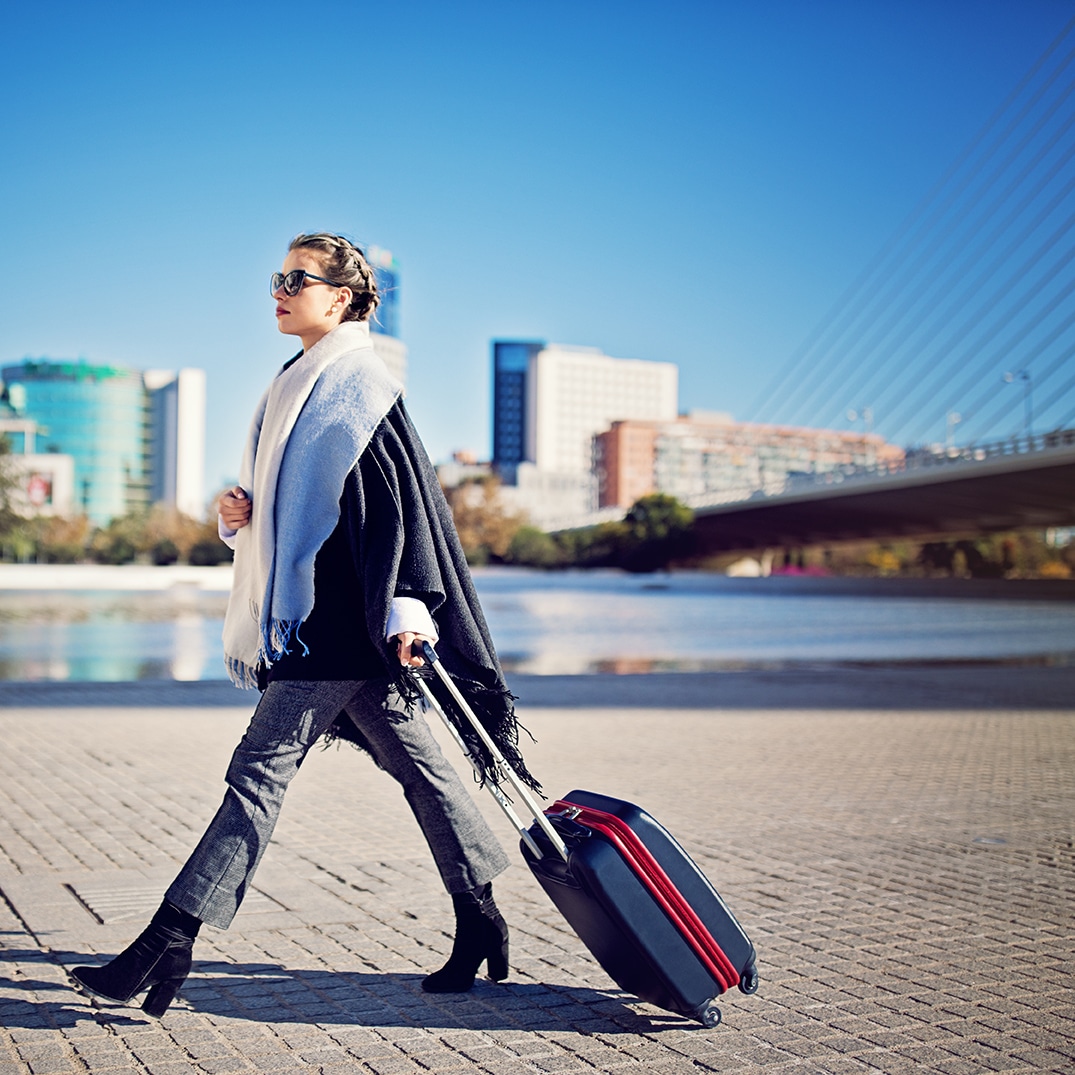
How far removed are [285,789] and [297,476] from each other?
0.74 m

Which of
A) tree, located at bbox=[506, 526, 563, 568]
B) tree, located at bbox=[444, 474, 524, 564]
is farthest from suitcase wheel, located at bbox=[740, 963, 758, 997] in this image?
tree, located at bbox=[506, 526, 563, 568]

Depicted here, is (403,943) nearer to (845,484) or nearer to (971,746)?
(971,746)

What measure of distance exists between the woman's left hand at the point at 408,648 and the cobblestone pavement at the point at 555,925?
83 centimetres

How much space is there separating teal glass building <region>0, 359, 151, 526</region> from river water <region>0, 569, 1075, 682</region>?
11569 centimetres

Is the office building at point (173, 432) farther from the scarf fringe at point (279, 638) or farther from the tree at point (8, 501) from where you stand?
the scarf fringe at point (279, 638)

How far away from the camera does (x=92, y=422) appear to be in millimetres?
156875

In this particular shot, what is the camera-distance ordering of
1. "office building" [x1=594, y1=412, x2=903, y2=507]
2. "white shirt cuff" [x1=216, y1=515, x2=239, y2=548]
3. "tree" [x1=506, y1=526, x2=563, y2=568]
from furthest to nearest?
"office building" [x1=594, y1=412, x2=903, y2=507], "tree" [x1=506, y1=526, x2=563, y2=568], "white shirt cuff" [x1=216, y1=515, x2=239, y2=548]

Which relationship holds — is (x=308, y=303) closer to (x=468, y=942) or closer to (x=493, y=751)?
(x=493, y=751)

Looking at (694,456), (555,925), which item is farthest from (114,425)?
(555,925)

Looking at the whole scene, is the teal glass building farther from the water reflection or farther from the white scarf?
the white scarf

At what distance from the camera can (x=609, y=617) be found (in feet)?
110

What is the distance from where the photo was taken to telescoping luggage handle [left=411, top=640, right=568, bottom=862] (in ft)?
9.52

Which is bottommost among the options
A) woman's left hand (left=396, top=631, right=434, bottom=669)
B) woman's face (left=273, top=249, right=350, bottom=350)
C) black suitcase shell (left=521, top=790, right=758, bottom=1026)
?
black suitcase shell (left=521, top=790, right=758, bottom=1026)

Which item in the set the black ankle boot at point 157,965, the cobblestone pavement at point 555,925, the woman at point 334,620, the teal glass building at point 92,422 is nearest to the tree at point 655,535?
the cobblestone pavement at point 555,925
